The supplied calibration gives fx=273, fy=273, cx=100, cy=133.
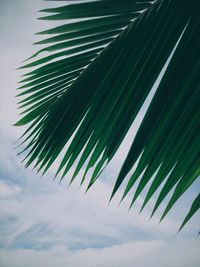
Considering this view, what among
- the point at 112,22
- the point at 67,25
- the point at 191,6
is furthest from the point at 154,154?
the point at 67,25

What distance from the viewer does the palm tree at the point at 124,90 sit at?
0.70 metres

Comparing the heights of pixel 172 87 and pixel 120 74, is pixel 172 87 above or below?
below

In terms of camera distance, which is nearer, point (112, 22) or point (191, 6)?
point (191, 6)

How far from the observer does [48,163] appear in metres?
1.04

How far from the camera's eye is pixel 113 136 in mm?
823

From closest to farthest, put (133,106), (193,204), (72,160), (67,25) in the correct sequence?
1. (193,204)
2. (133,106)
3. (72,160)
4. (67,25)

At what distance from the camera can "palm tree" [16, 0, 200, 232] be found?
70 cm

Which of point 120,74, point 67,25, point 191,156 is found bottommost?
point 191,156

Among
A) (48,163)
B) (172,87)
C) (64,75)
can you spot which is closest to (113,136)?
(172,87)

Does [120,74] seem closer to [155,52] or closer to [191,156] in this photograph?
[155,52]

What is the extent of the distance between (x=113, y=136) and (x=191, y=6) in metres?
0.42

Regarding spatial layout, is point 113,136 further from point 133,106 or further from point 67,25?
point 67,25

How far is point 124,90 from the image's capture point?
2.77ft

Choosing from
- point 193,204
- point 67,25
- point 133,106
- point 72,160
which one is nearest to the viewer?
point 193,204
